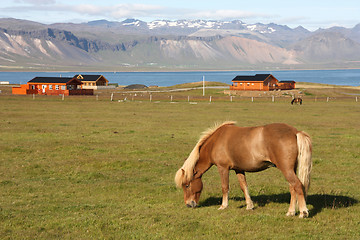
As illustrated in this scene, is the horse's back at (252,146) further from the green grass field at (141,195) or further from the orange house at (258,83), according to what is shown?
the orange house at (258,83)

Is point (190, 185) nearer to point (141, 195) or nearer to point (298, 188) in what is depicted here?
point (141, 195)

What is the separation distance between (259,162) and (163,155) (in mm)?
12495

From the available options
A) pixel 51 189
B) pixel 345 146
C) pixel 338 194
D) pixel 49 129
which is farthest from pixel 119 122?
pixel 338 194

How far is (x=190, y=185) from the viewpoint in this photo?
1300 centimetres

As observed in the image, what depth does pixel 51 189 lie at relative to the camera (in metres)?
16.3

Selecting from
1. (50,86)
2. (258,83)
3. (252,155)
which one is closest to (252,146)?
(252,155)

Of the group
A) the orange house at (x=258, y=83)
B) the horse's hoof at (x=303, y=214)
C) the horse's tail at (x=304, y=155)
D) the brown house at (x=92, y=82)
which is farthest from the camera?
the brown house at (x=92, y=82)

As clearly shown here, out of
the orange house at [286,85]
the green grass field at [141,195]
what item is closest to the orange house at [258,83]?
the orange house at [286,85]

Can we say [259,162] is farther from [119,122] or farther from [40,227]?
[119,122]

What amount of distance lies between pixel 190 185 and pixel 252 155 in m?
2.13

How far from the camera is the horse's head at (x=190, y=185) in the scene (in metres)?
12.9

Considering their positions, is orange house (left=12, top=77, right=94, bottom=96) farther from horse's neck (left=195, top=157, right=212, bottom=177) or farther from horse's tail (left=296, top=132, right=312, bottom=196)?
horse's tail (left=296, top=132, right=312, bottom=196)

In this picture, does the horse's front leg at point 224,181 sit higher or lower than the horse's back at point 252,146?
lower

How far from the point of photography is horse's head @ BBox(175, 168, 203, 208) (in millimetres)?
12898
